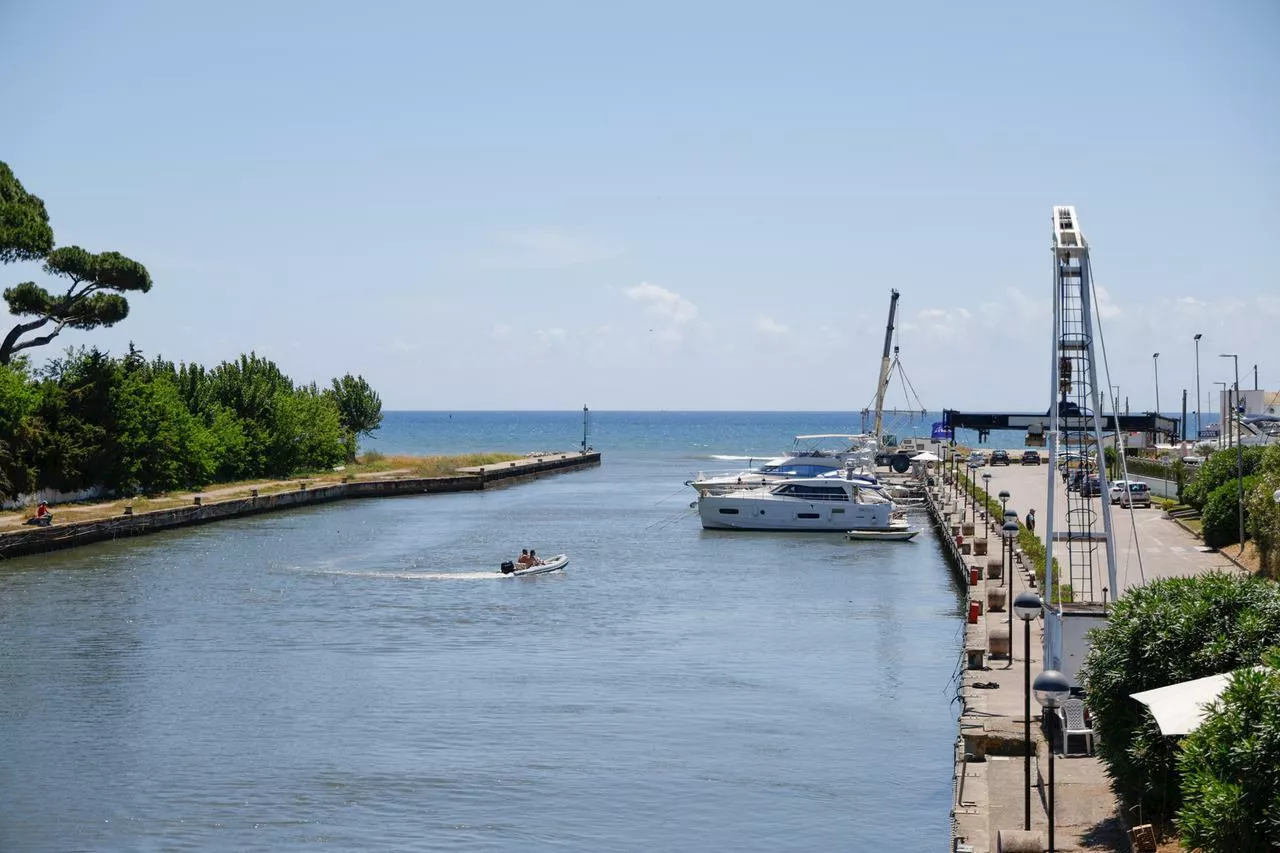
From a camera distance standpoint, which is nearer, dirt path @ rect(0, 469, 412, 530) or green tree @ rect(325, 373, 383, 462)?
dirt path @ rect(0, 469, 412, 530)

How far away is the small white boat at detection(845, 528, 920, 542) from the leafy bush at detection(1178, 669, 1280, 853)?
53.9m

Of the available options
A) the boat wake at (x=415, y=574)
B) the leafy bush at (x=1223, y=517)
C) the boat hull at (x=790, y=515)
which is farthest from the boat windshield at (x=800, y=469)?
the leafy bush at (x=1223, y=517)

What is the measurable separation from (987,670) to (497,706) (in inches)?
432

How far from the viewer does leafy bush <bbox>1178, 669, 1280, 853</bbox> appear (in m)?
14.7

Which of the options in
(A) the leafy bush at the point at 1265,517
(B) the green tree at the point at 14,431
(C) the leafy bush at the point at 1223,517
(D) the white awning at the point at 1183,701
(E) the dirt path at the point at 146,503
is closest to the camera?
(D) the white awning at the point at 1183,701

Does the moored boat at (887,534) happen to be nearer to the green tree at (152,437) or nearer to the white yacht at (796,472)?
the white yacht at (796,472)

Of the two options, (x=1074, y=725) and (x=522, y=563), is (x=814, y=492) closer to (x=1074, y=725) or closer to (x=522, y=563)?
(x=522, y=563)

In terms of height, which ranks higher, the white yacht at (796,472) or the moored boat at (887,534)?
the white yacht at (796,472)

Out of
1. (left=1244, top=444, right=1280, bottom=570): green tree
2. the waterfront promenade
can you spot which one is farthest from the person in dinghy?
(left=1244, top=444, right=1280, bottom=570): green tree

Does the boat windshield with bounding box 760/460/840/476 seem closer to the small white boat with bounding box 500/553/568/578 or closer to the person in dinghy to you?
the small white boat with bounding box 500/553/568/578

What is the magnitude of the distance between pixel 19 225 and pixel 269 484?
2567cm

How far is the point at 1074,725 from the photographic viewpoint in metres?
23.1

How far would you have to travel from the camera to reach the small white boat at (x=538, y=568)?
54250 mm

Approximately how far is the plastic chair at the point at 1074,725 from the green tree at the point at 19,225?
6451 centimetres
